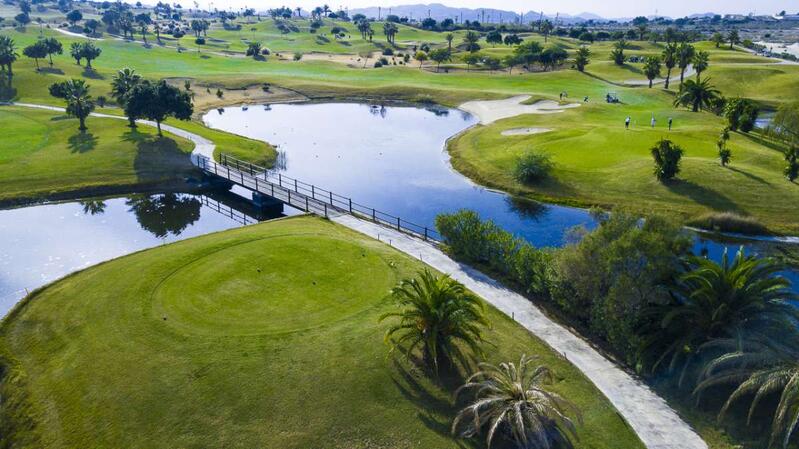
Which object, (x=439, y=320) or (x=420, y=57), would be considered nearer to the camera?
(x=439, y=320)

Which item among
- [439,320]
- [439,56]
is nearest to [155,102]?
[439,320]

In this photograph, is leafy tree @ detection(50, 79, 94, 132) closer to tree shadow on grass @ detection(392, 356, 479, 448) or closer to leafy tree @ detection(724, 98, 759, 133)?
tree shadow on grass @ detection(392, 356, 479, 448)

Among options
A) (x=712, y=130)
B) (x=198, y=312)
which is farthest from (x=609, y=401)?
(x=712, y=130)

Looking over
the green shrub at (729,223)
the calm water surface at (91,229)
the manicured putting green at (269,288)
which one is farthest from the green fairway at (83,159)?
the green shrub at (729,223)

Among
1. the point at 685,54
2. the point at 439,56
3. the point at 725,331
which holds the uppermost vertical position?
the point at 685,54

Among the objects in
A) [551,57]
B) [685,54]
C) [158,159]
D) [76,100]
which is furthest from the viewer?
[551,57]

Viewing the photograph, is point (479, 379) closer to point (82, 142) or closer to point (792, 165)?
point (792, 165)

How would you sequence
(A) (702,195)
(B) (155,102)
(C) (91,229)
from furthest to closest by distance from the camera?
(B) (155,102)
(A) (702,195)
(C) (91,229)
